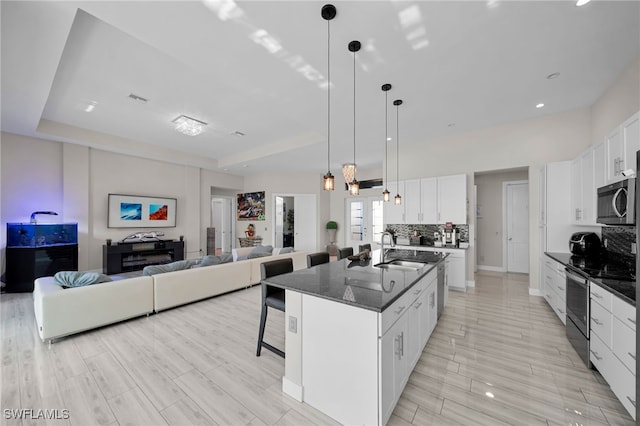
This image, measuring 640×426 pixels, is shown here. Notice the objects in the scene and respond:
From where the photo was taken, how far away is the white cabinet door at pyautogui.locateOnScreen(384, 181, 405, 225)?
18.1 feet

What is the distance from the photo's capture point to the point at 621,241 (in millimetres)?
2812

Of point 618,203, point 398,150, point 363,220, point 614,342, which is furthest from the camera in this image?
point 363,220

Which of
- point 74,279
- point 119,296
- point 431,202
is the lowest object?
point 119,296

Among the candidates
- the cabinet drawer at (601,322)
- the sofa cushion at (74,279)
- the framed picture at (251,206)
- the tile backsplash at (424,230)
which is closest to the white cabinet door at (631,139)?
the cabinet drawer at (601,322)

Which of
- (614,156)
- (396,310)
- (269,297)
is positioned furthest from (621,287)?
(269,297)

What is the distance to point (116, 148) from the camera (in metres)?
5.49

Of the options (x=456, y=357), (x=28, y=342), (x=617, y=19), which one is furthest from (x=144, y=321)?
(x=617, y=19)

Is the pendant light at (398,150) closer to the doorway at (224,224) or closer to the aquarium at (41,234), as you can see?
the doorway at (224,224)

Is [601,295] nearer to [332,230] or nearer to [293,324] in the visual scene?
[293,324]

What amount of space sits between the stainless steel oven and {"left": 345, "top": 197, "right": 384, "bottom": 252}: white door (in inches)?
209

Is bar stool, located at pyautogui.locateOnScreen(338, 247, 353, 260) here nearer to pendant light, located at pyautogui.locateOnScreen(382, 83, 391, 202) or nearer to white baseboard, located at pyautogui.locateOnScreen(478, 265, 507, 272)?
pendant light, located at pyautogui.locateOnScreen(382, 83, 391, 202)

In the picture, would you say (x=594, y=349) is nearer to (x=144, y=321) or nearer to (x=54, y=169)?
(x=144, y=321)

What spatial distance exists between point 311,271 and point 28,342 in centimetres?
327

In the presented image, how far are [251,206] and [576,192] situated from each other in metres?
8.24
